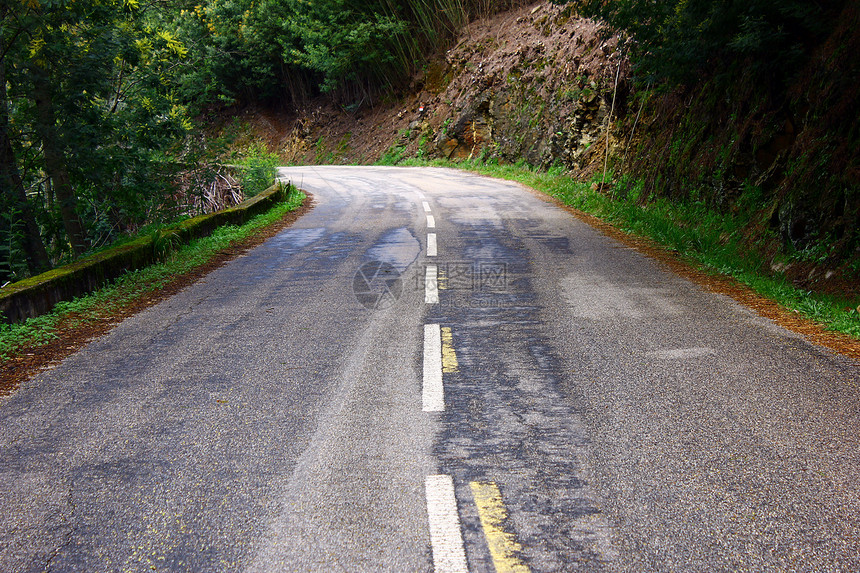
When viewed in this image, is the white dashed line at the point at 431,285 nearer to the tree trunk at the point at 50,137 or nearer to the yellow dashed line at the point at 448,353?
the yellow dashed line at the point at 448,353

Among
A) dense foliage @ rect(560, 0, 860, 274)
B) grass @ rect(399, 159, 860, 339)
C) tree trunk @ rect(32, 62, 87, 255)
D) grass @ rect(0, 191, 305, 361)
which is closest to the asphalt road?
grass @ rect(0, 191, 305, 361)

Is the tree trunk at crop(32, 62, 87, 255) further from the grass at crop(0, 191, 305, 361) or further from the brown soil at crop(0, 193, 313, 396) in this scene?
the brown soil at crop(0, 193, 313, 396)

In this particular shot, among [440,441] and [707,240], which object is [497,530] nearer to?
[440,441]

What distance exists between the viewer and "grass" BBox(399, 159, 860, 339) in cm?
638

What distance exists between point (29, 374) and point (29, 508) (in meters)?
2.37

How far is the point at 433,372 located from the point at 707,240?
6.64 metres

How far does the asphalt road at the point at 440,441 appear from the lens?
275 centimetres

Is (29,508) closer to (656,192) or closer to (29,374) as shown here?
(29,374)

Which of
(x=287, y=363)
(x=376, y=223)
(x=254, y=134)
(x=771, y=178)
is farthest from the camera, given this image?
(x=254, y=134)

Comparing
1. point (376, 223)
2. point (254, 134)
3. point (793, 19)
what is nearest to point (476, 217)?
point (376, 223)

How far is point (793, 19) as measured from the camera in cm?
884

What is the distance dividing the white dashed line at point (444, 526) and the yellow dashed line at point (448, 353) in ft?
5.30

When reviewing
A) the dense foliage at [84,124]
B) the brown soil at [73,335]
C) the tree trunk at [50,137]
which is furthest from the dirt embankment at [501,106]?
the tree trunk at [50,137]

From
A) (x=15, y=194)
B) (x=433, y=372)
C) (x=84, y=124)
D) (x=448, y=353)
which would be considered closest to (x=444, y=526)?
(x=433, y=372)
